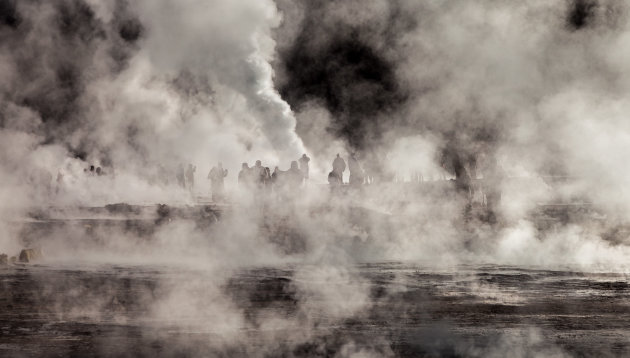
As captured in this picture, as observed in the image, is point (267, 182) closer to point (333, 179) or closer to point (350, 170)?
point (333, 179)

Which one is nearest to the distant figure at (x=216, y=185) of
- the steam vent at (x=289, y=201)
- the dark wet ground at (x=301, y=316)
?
the steam vent at (x=289, y=201)

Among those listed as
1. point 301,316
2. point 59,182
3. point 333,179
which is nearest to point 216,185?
point 333,179

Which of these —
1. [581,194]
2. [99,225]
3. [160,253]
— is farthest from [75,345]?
[581,194]

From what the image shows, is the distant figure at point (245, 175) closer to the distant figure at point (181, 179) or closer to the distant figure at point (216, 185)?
the distant figure at point (216, 185)

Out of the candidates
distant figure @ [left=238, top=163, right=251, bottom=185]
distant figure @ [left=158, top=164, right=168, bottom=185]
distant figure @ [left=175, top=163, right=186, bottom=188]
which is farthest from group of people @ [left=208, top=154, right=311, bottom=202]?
distant figure @ [left=158, top=164, right=168, bottom=185]

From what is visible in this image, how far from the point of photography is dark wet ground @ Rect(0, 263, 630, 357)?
6.77 meters

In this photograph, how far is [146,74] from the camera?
129ft

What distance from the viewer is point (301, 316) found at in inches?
325

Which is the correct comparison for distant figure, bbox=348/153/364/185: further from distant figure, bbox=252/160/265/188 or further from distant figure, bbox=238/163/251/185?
distant figure, bbox=238/163/251/185

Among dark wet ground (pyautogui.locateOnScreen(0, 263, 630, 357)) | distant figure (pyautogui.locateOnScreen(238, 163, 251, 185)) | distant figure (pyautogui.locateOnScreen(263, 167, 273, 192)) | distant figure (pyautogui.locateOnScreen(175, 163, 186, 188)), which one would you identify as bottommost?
dark wet ground (pyautogui.locateOnScreen(0, 263, 630, 357))

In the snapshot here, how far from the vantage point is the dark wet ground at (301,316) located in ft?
22.2

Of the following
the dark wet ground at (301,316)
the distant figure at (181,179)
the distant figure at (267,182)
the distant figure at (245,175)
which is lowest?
the dark wet ground at (301,316)

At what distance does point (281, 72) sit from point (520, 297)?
2894cm

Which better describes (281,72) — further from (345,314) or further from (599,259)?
(345,314)
